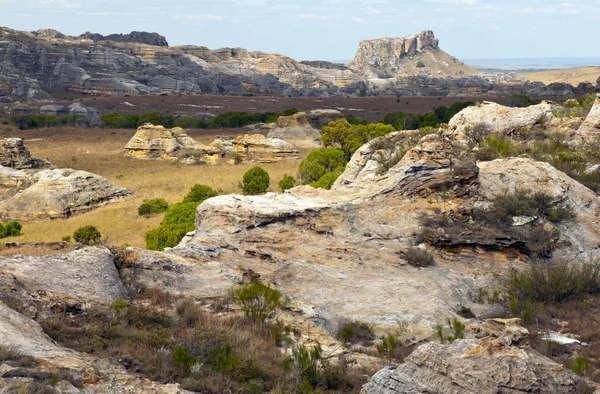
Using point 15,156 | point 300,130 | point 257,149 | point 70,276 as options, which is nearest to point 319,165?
point 257,149

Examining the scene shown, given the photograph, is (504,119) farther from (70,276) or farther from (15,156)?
(15,156)

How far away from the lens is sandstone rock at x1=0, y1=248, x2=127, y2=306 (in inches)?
348

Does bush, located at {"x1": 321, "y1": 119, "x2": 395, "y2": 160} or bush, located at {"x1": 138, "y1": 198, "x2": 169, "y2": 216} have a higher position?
bush, located at {"x1": 321, "y1": 119, "x2": 395, "y2": 160}

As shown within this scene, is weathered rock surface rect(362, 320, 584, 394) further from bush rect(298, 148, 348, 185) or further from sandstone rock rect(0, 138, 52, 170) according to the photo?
sandstone rock rect(0, 138, 52, 170)

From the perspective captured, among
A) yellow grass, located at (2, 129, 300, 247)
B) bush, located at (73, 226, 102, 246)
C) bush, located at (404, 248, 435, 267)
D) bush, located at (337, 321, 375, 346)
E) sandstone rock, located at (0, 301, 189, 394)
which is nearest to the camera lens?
sandstone rock, located at (0, 301, 189, 394)

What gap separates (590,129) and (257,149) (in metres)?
26.8

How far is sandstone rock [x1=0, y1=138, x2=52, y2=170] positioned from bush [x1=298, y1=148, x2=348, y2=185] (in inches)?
657

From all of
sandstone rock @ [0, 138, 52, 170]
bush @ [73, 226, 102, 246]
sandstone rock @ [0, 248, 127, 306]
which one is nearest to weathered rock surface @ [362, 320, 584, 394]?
sandstone rock @ [0, 248, 127, 306]

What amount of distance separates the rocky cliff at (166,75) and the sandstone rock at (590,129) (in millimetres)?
77220

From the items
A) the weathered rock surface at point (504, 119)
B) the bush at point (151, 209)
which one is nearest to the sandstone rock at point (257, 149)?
the bush at point (151, 209)

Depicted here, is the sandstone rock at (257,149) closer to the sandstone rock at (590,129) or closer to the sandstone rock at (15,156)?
the sandstone rock at (15,156)

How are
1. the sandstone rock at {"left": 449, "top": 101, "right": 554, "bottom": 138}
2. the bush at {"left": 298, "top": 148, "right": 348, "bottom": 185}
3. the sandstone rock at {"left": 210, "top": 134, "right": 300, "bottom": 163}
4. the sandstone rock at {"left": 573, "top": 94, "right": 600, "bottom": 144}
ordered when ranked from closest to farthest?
the sandstone rock at {"left": 573, "top": 94, "right": 600, "bottom": 144} < the sandstone rock at {"left": 449, "top": 101, "right": 554, "bottom": 138} < the bush at {"left": 298, "top": 148, "right": 348, "bottom": 185} < the sandstone rock at {"left": 210, "top": 134, "right": 300, "bottom": 163}

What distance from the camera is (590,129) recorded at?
21.4 m

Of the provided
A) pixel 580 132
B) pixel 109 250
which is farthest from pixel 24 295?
pixel 580 132
